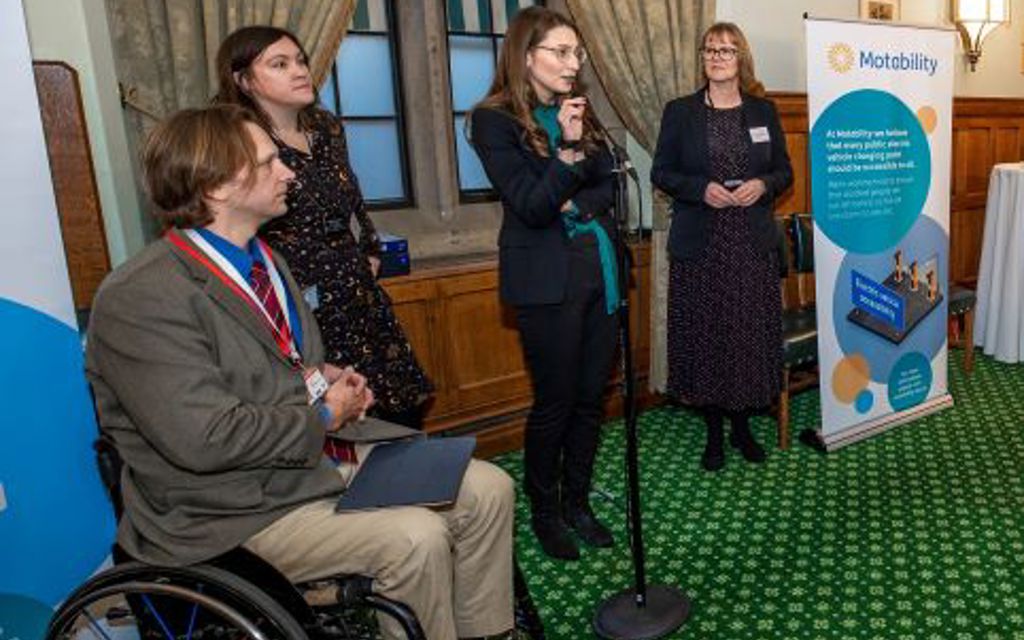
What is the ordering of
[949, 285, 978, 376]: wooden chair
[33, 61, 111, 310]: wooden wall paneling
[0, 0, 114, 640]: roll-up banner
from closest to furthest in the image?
[0, 0, 114, 640]: roll-up banner
[33, 61, 111, 310]: wooden wall paneling
[949, 285, 978, 376]: wooden chair

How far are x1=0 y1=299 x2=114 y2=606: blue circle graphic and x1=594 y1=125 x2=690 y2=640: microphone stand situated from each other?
1.17 meters

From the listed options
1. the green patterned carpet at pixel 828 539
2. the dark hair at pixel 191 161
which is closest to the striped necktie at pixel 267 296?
the dark hair at pixel 191 161

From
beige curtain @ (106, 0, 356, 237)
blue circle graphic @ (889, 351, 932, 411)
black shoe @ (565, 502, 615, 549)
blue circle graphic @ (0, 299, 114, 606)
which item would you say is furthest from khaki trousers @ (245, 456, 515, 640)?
blue circle graphic @ (889, 351, 932, 411)

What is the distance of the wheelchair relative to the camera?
1179mm

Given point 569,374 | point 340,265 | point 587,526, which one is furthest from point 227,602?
point 587,526

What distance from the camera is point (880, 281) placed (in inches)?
121

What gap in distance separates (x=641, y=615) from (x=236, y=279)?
129 cm

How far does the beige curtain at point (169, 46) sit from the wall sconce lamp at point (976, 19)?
174 inches

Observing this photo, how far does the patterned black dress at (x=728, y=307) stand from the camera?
2.67 meters

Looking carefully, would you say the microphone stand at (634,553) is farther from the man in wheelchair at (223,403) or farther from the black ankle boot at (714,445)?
the black ankle boot at (714,445)

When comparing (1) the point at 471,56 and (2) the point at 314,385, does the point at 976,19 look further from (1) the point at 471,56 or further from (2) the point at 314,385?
(2) the point at 314,385

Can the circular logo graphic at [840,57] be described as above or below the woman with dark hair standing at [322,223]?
above

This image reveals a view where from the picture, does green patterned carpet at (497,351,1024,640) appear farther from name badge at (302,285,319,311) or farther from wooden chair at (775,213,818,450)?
name badge at (302,285,319,311)

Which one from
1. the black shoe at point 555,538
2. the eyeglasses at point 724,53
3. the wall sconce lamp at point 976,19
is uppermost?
the wall sconce lamp at point 976,19
